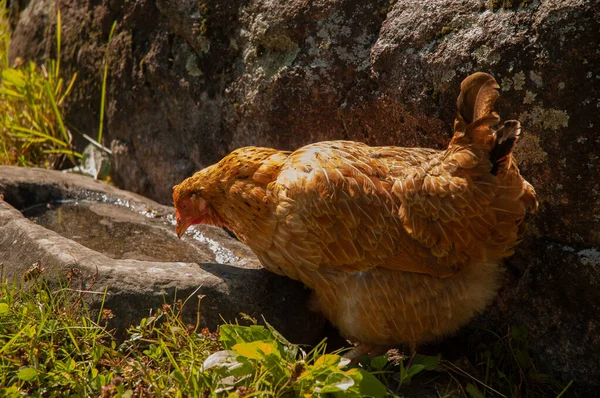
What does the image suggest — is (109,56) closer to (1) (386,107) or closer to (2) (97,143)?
(2) (97,143)

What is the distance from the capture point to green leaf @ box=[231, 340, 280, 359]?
2.60 meters

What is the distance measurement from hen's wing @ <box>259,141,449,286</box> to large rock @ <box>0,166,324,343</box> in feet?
0.91

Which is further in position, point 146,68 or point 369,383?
point 146,68

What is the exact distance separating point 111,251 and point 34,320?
106 cm

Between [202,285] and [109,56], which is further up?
[109,56]

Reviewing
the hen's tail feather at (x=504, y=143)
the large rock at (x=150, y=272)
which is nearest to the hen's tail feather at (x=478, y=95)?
the hen's tail feather at (x=504, y=143)

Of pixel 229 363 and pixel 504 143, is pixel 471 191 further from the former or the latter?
pixel 229 363

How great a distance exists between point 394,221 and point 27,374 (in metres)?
1.78

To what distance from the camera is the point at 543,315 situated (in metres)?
3.25

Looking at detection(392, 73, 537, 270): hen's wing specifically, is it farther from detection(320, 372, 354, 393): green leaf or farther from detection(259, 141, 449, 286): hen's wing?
detection(320, 372, 354, 393): green leaf

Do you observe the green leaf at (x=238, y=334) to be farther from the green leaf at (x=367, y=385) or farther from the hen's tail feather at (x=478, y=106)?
the hen's tail feather at (x=478, y=106)

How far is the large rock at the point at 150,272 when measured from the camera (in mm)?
3021

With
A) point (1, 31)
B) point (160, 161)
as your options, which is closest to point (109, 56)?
point (160, 161)

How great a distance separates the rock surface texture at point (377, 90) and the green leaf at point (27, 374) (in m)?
2.10
